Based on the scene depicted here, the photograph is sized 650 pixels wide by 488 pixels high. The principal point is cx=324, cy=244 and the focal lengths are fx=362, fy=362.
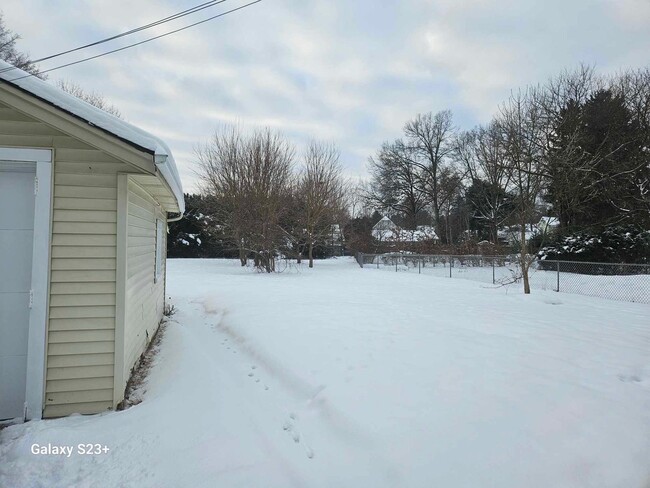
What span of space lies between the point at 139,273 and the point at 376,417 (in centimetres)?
329

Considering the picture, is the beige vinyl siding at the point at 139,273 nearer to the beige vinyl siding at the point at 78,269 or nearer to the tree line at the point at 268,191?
the beige vinyl siding at the point at 78,269

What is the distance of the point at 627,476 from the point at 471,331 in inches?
133

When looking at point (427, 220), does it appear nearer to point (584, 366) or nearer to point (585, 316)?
point (585, 316)

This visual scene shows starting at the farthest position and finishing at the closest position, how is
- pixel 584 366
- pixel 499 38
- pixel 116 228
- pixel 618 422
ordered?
pixel 499 38 < pixel 584 366 < pixel 116 228 < pixel 618 422

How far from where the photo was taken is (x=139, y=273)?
4.51 metres

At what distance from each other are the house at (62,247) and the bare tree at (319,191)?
19.5 m

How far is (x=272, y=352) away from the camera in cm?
499

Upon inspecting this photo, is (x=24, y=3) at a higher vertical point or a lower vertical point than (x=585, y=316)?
higher

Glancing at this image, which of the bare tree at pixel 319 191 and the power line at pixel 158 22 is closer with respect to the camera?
the power line at pixel 158 22

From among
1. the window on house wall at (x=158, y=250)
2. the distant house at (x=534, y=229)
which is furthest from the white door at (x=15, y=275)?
the distant house at (x=534, y=229)

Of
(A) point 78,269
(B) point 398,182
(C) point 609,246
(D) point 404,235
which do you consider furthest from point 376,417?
(B) point 398,182

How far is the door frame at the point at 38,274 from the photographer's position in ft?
10.7

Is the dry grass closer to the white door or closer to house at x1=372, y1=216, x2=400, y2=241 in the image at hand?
the white door

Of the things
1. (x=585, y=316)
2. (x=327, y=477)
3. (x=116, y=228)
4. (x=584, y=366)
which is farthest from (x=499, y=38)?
(x=327, y=477)
